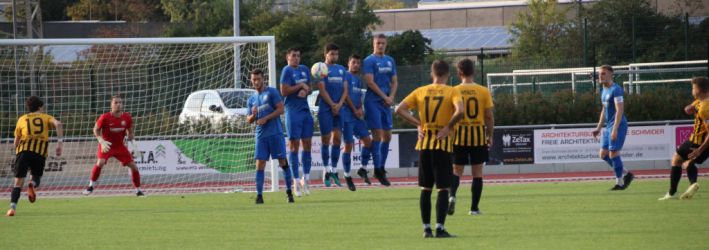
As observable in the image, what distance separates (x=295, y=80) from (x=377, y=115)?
1.57m

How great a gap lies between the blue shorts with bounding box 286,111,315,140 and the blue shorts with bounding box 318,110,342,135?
0.26 m

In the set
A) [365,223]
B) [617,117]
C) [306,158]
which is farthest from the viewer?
[306,158]

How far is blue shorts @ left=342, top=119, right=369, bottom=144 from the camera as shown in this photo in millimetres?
19016

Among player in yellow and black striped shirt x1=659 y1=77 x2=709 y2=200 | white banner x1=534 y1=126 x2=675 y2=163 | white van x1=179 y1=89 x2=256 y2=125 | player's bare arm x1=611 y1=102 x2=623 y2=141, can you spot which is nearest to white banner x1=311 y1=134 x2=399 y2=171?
white van x1=179 y1=89 x2=256 y2=125

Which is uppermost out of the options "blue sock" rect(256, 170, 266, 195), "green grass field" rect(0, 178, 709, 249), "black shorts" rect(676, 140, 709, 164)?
"black shorts" rect(676, 140, 709, 164)

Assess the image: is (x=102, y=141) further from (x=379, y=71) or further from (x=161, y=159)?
(x=379, y=71)

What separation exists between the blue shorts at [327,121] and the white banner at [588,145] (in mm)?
10660

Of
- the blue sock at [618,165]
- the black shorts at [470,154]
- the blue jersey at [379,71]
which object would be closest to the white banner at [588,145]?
the blue sock at [618,165]

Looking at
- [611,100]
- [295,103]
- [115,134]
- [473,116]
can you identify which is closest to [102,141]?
[115,134]

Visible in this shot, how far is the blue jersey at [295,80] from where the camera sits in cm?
1819

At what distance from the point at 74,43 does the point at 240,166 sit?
5.77m

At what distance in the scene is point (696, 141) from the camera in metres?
16.1

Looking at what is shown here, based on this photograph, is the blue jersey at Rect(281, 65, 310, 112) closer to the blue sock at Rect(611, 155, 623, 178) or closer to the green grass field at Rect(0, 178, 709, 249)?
the green grass field at Rect(0, 178, 709, 249)

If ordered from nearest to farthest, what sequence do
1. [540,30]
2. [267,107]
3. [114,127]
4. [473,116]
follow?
[473,116], [267,107], [114,127], [540,30]
